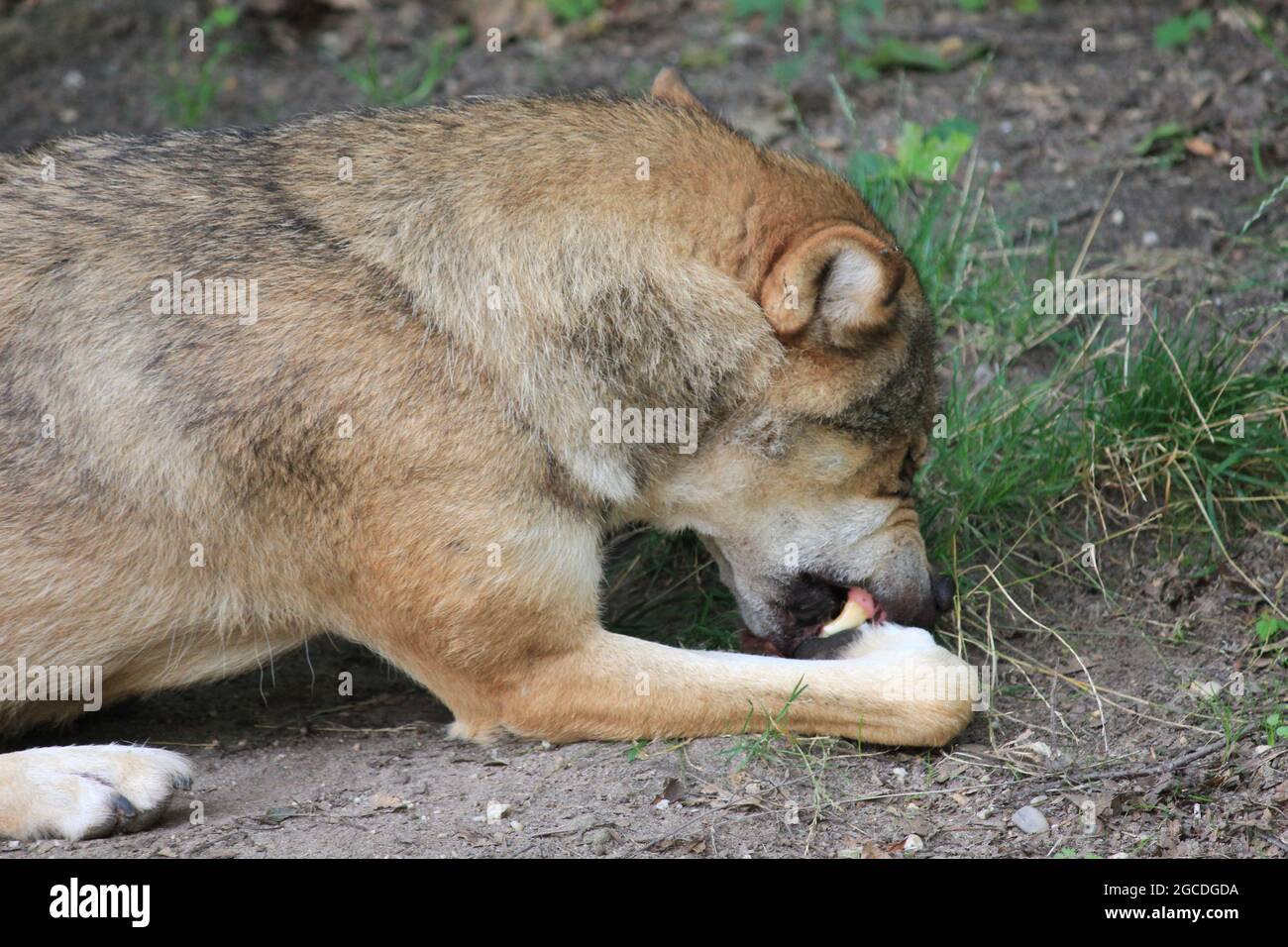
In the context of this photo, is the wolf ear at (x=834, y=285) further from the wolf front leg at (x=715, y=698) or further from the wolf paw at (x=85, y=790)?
the wolf paw at (x=85, y=790)

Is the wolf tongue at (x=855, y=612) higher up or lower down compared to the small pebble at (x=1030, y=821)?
higher up

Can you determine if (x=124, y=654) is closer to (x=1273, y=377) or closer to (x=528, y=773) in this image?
(x=528, y=773)

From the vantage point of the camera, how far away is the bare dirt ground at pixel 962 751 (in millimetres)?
4016

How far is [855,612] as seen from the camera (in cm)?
484

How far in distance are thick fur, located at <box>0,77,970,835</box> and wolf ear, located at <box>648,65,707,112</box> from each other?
24 centimetres

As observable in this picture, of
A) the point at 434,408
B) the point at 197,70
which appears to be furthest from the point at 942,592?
the point at 197,70

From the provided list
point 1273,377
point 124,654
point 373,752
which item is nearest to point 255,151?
point 124,654

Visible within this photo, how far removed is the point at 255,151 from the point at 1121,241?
4.12 m

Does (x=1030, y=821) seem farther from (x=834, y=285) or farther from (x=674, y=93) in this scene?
(x=674, y=93)

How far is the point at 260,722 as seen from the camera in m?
5.04

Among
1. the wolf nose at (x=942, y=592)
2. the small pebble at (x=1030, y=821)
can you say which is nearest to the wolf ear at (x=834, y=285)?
the wolf nose at (x=942, y=592)

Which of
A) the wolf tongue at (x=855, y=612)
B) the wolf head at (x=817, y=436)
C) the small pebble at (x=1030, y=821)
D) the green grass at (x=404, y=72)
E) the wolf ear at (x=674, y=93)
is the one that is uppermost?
the green grass at (x=404, y=72)

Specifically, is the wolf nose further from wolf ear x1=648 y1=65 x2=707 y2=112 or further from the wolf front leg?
wolf ear x1=648 y1=65 x2=707 y2=112

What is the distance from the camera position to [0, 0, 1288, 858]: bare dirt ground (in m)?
4.02
